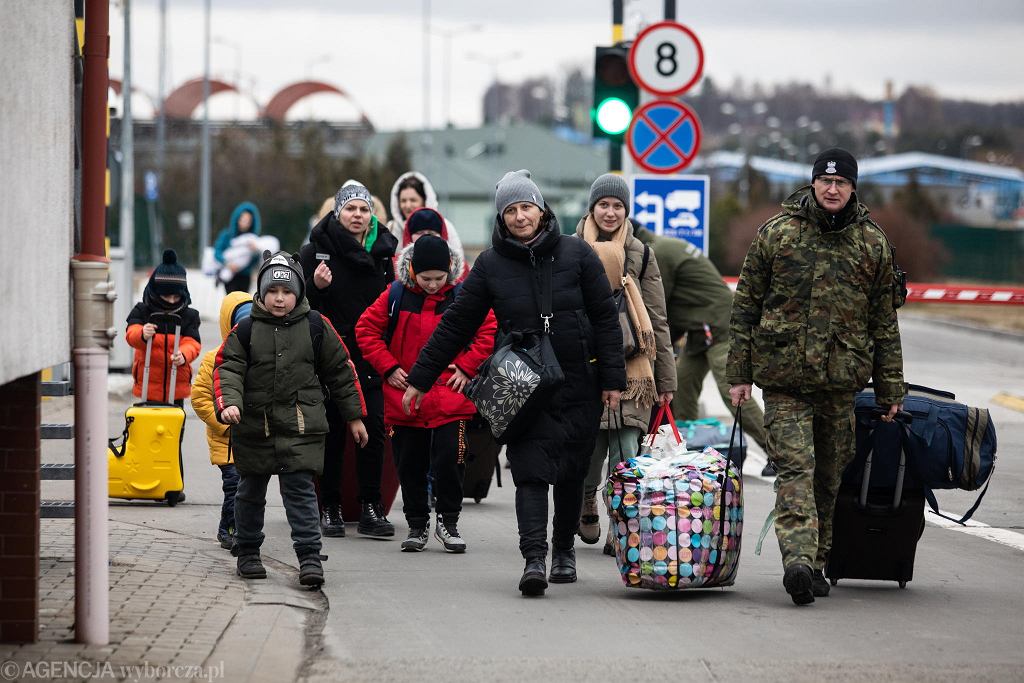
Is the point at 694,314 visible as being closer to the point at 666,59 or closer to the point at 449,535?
the point at 449,535

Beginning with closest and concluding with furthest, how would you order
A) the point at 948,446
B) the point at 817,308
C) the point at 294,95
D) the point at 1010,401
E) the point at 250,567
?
the point at 817,308 → the point at 948,446 → the point at 250,567 → the point at 1010,401 → the point at 294,95

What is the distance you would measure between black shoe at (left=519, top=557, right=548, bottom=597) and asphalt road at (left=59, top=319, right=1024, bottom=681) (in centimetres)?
5

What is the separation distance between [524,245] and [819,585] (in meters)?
2.00

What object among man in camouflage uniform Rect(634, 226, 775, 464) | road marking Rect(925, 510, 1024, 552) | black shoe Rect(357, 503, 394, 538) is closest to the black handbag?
man in camouflage uniform Rect(634, 226, 775, 464)

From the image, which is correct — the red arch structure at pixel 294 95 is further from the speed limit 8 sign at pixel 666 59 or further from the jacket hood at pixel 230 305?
the jacket hood at pixel 230 305

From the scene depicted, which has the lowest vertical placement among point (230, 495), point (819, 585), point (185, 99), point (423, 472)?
point (819, 585)

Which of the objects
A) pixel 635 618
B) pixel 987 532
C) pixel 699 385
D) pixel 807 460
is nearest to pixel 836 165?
pixel 807 460

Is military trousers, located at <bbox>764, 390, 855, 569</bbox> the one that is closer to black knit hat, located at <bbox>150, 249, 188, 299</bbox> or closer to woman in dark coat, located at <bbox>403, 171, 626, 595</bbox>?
woman in dark coat, located at <bbox>403, 171, 626, 595</bbox>

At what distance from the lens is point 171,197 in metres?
69.4

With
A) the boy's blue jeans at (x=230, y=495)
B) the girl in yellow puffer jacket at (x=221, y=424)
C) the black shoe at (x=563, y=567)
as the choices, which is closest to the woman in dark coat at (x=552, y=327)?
the black shoe at (x=563, y=567)

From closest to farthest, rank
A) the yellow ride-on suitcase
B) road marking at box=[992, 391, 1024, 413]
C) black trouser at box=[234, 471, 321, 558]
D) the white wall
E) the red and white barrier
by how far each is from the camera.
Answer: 1. the white wall
2. black trouser at box=[234, 471, 321, 558]
3. the yellow ride-on suitcase
4. road marking at box=[992, 391, 1024, 413]
5. the red and white barrier

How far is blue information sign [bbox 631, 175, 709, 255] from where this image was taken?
14.8m

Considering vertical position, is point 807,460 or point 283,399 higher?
point 283,399

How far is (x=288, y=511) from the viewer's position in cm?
796
